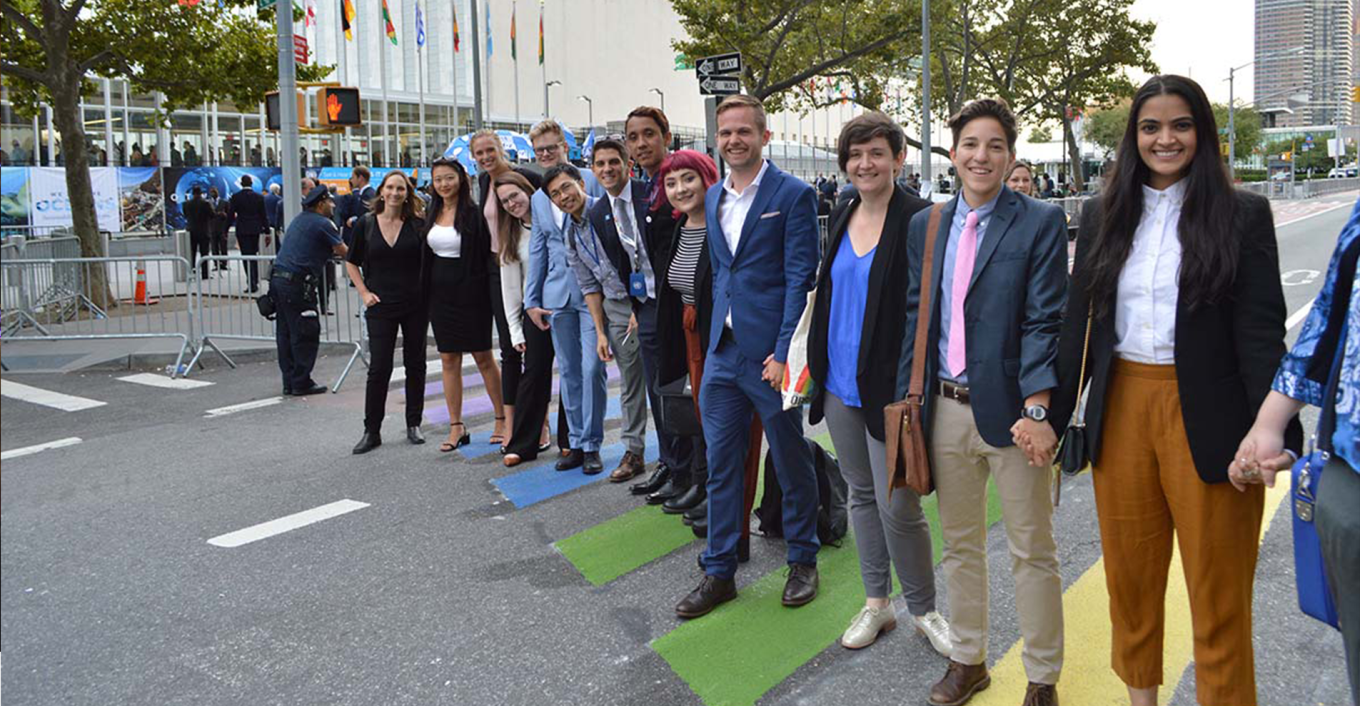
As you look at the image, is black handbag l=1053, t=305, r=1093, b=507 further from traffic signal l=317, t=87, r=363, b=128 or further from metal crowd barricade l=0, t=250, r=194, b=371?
traffic signal l=317, t=87, r=363, b=128

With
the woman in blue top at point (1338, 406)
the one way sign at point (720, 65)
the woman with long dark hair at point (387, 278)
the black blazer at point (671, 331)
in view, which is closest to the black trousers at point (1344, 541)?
the woman in blue top at point (1338, 406)

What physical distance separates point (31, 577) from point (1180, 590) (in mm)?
5208

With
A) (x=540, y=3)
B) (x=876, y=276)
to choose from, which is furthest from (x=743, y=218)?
(x=540, y=3)

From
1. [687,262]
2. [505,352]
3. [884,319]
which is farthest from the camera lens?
[505,352]

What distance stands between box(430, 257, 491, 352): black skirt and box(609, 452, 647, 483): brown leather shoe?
1.43 meters

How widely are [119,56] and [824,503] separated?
1547 cm

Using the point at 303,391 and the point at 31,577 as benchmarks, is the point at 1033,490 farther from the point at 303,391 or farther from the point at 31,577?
the point at 303,391

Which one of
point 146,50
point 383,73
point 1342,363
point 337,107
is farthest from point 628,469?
point 383,73

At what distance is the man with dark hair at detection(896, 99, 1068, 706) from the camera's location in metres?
3.33

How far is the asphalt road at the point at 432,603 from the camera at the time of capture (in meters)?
3.94

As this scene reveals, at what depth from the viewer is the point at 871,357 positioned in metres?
3.90

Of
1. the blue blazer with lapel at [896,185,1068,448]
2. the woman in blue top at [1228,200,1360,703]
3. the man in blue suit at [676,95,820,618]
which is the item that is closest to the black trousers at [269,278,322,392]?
the man in blue suit at [676,95,820,618]

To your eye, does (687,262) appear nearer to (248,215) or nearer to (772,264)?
(772,264)

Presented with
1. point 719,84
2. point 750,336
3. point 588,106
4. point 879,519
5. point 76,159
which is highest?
point 588,106
